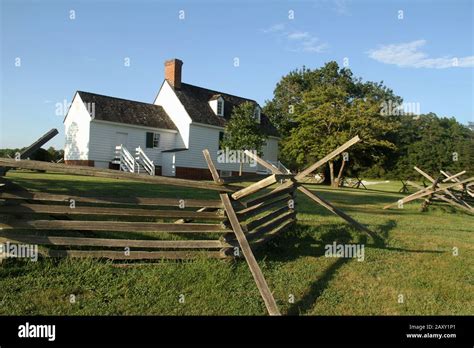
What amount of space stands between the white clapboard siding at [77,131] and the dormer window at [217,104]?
1018 cm

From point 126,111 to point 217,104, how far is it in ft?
25.2

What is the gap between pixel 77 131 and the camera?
28.3 m

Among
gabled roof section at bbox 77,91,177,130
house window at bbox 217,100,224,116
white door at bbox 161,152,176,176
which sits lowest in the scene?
white door at bbox 161,152,176,176

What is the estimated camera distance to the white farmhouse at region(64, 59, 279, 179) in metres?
27.3

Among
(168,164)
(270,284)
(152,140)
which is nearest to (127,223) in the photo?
(270,284)

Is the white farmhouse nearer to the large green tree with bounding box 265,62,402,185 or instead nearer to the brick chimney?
the brick chimney

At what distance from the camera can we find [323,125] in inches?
1351

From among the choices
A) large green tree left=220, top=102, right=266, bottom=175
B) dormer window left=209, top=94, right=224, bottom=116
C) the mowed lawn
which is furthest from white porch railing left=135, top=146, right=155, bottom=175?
the mowed lawn

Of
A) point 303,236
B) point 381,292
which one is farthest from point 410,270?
point 303,236

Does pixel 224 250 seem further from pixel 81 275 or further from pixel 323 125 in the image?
pixel 323 125

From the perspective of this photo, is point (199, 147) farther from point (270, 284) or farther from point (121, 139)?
point (270, 284)

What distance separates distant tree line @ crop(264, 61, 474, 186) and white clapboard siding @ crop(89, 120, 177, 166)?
1310 centimetres

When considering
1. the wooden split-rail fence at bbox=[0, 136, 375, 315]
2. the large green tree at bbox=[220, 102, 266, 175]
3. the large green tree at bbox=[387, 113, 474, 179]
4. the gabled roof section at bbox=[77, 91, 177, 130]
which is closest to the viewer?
the wooden split-rail fence at bbox=[0, 136, 375, 315]
